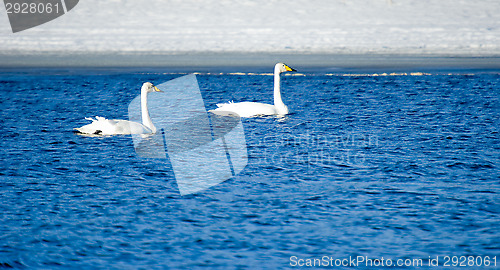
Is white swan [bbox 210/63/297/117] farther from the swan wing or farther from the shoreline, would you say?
the shoreline

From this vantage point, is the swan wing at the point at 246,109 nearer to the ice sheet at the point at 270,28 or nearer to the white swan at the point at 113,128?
the white swan at the point at 113,128

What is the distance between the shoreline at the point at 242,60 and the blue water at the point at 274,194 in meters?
7.12

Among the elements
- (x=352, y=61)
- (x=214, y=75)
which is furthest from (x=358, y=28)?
(x=214, y=75)

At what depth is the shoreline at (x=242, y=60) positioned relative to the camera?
23.7 m

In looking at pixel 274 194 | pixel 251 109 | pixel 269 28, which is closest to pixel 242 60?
pixel 269 28

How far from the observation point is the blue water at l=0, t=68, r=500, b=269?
7.41 meters

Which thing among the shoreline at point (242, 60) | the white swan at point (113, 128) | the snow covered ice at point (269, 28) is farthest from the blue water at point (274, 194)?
the snow covered ice at point (269, 28)

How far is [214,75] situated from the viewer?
22531 mm

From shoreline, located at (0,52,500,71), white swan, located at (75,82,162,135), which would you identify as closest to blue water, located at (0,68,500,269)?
white swan, located at (75,82,162,135)

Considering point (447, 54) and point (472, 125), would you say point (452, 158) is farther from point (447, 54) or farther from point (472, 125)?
point (447, 54)

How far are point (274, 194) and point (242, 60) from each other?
52.8 feet

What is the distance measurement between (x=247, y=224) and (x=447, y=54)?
1900cm

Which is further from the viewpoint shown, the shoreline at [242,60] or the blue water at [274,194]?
the shoreline at [242,60]

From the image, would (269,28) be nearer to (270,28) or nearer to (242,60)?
(270,28)
